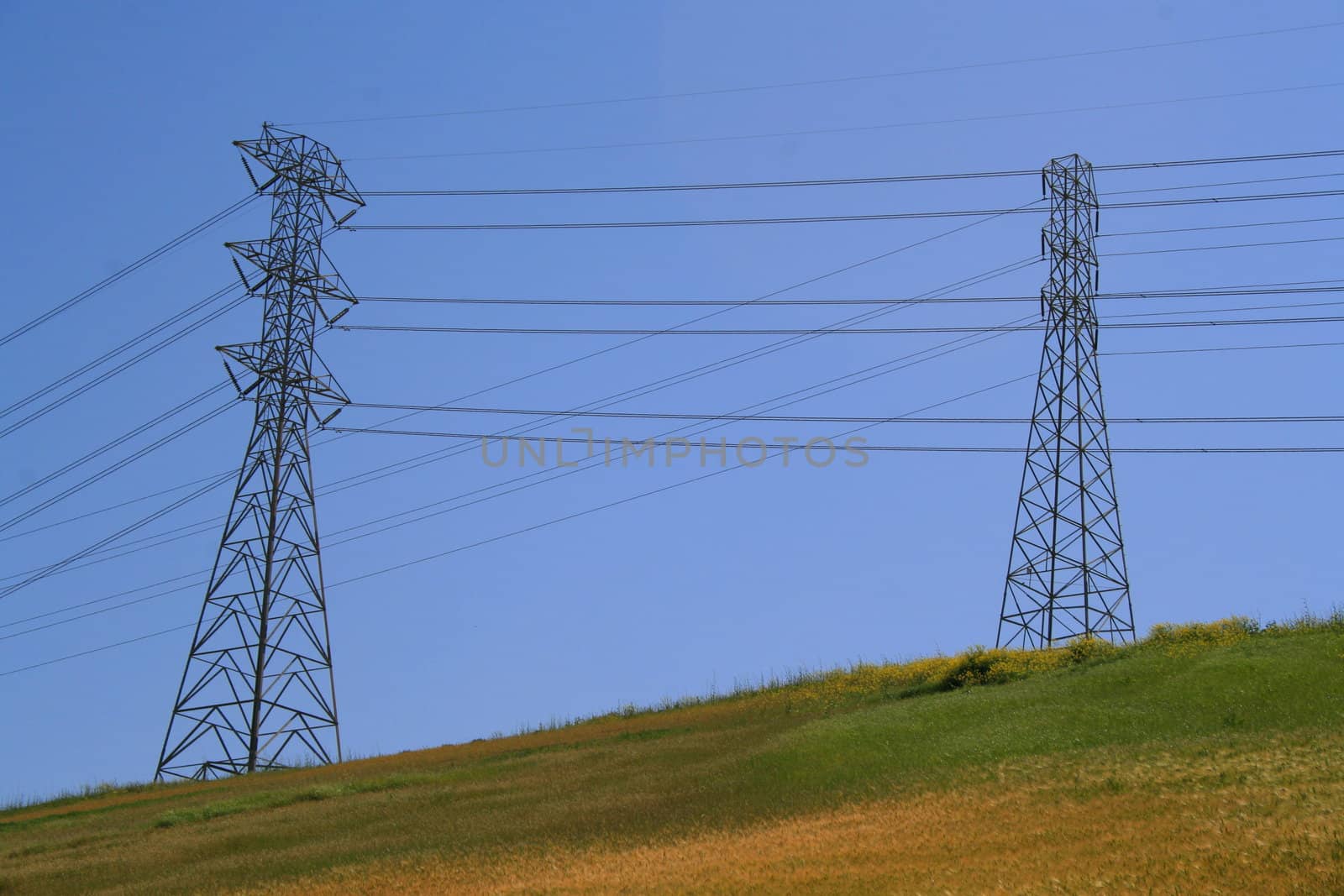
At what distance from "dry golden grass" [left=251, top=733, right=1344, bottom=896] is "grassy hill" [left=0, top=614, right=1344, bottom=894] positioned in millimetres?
71

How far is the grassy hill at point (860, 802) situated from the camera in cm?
1955

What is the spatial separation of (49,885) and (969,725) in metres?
23.0

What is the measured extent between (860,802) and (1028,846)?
650cm

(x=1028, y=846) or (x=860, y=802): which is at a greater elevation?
(x=860, y=802)

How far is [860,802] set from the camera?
26297mm

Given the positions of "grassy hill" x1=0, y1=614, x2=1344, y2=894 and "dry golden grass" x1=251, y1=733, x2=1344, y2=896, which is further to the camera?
"grassy hill" x1=0, y1=614, x2=1344, y2=894

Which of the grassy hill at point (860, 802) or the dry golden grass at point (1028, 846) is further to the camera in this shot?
the grassy hill at point (860, 802)

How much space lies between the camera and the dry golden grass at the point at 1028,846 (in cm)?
1788

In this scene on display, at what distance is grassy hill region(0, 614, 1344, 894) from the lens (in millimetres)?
19547

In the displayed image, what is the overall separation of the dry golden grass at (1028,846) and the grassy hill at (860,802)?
0.07m

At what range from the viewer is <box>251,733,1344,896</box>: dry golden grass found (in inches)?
704

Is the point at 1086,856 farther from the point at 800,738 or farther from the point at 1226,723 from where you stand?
the point at 800,738

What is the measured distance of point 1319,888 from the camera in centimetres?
1633

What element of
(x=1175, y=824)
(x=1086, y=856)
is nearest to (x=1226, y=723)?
(x=1175, y=824)
